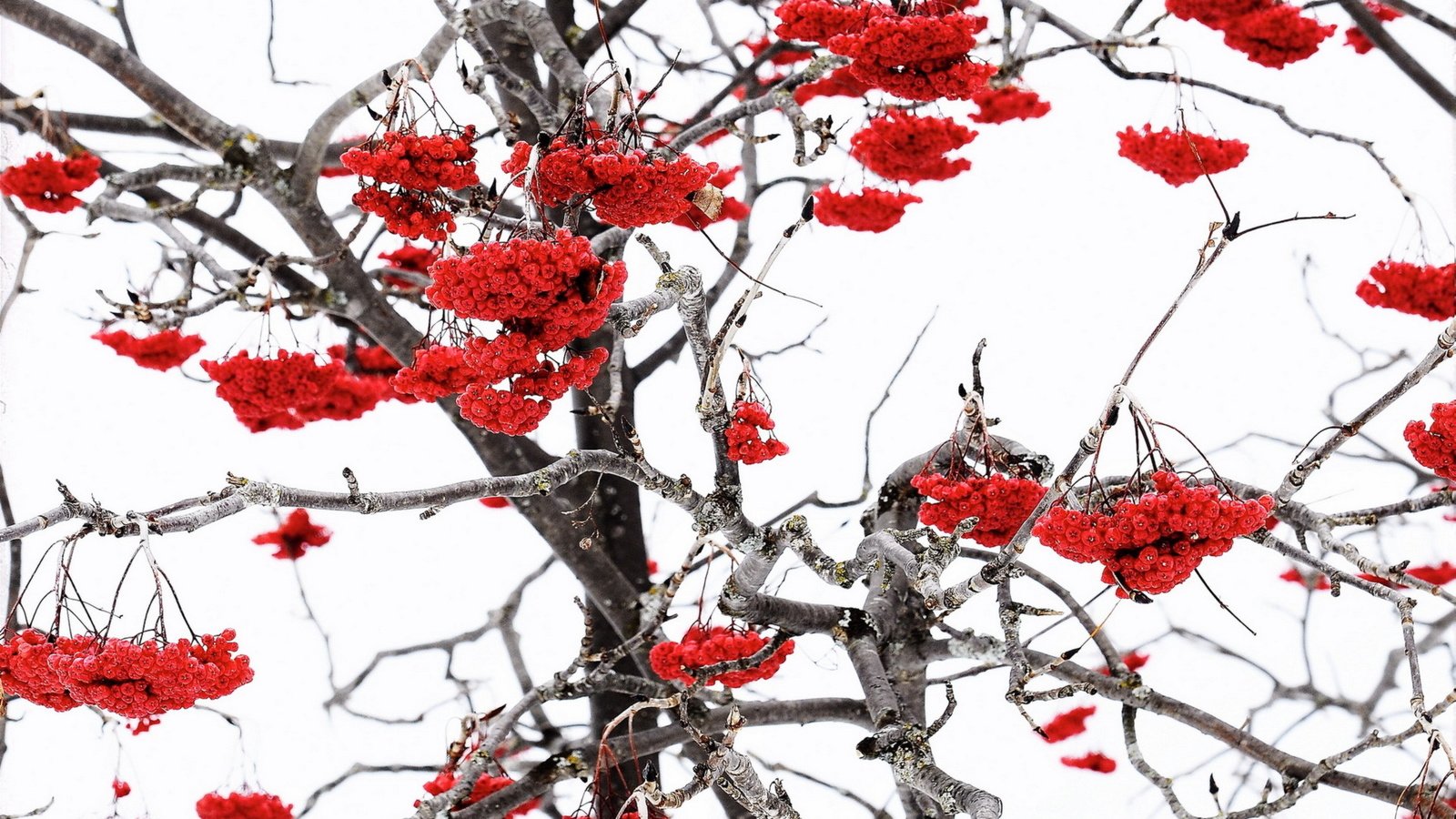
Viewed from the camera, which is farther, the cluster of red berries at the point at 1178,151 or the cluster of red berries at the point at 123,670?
the cluster of red berries at the point at 1178,151

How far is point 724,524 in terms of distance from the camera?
3.58 ft

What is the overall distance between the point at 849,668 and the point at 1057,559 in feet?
1.85

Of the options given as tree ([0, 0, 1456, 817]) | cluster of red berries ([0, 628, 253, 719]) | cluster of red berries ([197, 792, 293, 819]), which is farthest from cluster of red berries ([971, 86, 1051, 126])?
cluster of red berries ([197, 792, 293, 819])

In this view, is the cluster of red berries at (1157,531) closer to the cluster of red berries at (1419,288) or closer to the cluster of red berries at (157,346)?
the cluster of red berries at (1419,288)

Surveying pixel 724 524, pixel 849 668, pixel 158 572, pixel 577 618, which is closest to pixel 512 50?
pixel 724 524

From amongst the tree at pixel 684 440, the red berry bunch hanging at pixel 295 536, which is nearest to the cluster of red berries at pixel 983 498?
the tree at pixel 684 440

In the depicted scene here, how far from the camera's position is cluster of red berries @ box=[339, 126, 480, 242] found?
0.91 m

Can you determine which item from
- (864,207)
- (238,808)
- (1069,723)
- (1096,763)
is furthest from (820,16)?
(1096,763)

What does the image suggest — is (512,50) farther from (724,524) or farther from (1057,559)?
(1057,559)

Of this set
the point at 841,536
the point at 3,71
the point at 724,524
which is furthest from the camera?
the point at 841,536

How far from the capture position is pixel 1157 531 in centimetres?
78

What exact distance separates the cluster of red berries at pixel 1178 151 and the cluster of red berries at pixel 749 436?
81cm

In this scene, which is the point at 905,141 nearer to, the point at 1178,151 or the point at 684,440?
the point at 1178,151

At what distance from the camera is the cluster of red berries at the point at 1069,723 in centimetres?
206
